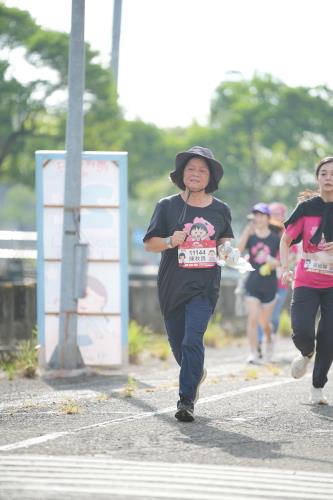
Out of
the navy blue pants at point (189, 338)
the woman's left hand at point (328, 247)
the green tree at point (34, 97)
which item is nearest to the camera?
the navy blue pants at point (189, 338)

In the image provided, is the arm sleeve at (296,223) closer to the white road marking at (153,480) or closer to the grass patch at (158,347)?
the white road marking at (153,480)

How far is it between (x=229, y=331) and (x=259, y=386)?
30.4 feet

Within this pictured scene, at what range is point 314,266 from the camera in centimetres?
958

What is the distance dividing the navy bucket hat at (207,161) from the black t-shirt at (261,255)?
21.1 feet

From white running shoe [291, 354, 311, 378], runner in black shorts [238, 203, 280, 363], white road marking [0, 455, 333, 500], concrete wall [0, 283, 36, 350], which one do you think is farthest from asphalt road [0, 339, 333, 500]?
runner in black shorts [238, 203, 280, 363]

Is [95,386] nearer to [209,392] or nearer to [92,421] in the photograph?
[209,392]

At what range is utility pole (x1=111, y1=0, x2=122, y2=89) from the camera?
17.8 metres

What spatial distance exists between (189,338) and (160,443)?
1.48 metres

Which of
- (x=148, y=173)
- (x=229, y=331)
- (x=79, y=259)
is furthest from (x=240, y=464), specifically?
(x=148, y=173)

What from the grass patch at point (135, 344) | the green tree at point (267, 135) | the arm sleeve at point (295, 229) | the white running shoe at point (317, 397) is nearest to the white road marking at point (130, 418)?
the white running shoe at point (317, 397)

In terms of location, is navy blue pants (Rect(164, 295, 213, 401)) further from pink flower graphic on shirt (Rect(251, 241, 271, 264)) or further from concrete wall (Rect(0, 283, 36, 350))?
pink flower graphic on shirt (Rect(251, 241, 271, 264))

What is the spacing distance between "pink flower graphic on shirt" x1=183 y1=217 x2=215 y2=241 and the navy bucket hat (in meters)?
0.27

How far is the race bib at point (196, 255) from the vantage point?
8797 mm

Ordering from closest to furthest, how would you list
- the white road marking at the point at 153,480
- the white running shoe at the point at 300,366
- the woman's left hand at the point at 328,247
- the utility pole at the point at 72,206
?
the white road marking at the point at 153,480, the woman's left hand at the point at 328,247, the white running shoe at the point at 300,366, the utility pole at the point at 72,206
